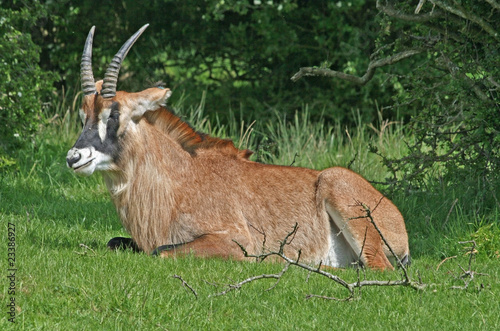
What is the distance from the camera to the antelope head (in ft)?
22.3

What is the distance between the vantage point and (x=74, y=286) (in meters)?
5.53

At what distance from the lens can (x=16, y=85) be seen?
397 inches

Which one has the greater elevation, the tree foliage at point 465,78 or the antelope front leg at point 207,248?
the tree foliage at point 465,78

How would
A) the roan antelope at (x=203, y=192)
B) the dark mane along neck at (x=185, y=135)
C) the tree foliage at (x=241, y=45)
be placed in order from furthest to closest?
the tree foliage at (x=241, y=45)
the dark mane along neck at (x=185, y=135)
the roan antelope at (x=203, y=192)

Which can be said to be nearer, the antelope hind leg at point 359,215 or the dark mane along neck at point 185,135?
the antelope hind leg at point 359,215

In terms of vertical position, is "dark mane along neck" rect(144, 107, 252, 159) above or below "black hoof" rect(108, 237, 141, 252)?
above

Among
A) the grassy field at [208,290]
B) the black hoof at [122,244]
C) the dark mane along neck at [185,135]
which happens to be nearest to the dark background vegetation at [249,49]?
the grassy field at [208,290]

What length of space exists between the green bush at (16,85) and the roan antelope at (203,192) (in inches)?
113

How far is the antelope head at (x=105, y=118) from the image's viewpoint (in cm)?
679

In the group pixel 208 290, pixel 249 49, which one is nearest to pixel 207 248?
pixel 208 290

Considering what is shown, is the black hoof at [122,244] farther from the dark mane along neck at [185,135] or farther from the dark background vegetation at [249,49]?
the dark background vegetation at [249,49]

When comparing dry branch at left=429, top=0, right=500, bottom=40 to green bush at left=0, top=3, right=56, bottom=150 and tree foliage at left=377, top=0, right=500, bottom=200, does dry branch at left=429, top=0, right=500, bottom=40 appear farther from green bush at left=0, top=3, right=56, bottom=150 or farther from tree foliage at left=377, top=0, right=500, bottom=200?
green bush at left=0, top=3, right=56, bottom=150

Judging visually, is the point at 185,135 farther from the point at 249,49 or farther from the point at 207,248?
the point at 249,49

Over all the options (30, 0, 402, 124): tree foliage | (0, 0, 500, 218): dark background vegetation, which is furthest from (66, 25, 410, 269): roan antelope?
(30, 0, 402, 124): tree foliage
